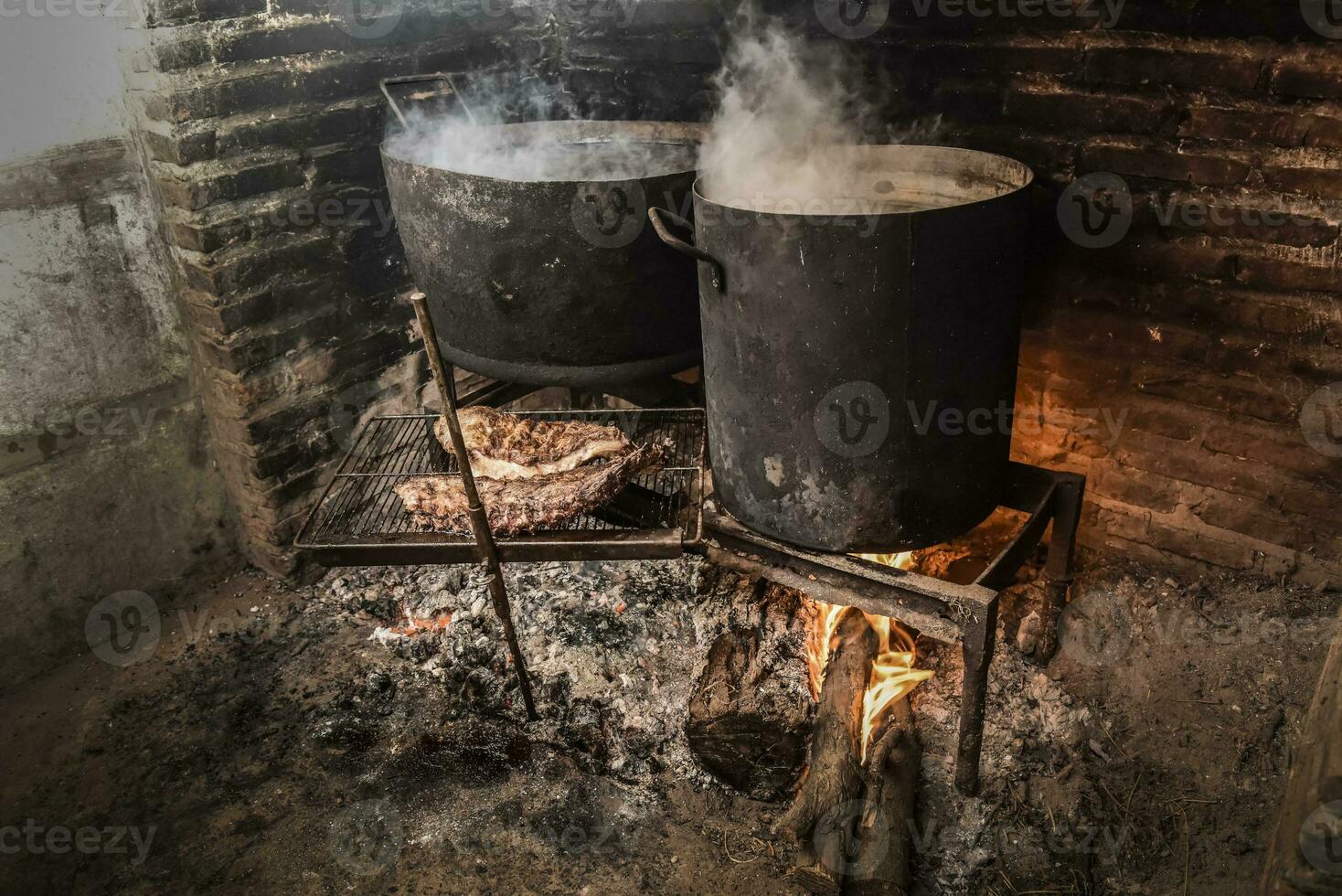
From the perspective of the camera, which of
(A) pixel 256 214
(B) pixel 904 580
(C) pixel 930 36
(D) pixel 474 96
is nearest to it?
(B) pixel 904 580

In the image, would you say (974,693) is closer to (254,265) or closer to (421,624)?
(421,624)

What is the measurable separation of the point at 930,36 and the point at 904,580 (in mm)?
2024

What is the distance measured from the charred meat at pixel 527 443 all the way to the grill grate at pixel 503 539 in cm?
11

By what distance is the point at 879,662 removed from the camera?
3391 mm

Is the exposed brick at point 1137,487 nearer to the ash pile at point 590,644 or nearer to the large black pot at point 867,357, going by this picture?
the large black pot at point 867,357

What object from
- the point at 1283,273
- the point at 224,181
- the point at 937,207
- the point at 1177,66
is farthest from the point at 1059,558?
the point at 224,181

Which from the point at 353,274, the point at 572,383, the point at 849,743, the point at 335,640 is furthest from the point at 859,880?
the point at 353,274

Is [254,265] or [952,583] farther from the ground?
[254,265]

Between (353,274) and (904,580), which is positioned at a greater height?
(353,274)

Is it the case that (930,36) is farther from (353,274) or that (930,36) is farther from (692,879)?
(692,879)

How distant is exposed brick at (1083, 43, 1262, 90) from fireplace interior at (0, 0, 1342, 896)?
0.01 meters

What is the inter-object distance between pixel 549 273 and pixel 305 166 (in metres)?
1.31

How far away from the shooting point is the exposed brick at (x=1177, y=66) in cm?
296

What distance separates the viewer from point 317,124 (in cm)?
383
